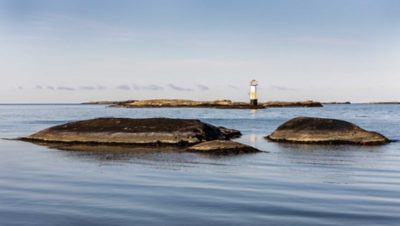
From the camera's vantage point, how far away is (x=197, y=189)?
52.2ft

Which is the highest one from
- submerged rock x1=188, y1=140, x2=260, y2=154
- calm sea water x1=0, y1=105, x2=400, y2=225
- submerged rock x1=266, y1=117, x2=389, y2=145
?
submerged rock x1=266, y1=117, x2=389, y2=145

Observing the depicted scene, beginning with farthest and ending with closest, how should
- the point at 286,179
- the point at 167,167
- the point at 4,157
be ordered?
the point at 4,157
the point at 167,167
the point at 286,179

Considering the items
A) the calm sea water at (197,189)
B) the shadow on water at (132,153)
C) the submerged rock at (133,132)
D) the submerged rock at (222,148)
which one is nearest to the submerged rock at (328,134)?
the submerged rock at (133,132)

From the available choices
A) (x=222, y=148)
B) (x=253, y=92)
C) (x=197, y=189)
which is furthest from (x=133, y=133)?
(x=253, y=92)

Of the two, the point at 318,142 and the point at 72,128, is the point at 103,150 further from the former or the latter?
the point at 318,142

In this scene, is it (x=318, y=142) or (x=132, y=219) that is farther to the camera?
(x=318, y=142)

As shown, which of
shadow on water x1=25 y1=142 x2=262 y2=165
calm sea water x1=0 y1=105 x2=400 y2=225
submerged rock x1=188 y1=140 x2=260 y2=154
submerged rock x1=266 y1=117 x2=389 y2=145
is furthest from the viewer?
submerged rock x1=266 y1=117 x2=389 y2=145

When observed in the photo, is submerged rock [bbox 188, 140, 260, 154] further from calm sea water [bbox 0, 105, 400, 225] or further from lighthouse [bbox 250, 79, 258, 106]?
lighthouse [bbox 250, 79, 258, 106]

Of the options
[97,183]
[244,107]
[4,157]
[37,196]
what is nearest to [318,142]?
[4,157]

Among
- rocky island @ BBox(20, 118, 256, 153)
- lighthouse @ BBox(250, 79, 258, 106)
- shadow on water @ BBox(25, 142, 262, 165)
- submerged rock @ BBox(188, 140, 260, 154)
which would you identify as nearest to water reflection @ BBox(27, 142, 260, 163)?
shadow on water @ BBox(25, 142, 262, 165)

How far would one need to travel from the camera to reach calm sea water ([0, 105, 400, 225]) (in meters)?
11.8

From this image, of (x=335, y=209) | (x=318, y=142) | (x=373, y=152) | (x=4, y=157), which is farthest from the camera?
(x=318, y=142)

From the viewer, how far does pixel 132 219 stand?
11.5 m

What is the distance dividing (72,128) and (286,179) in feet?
Answer: 69.1
